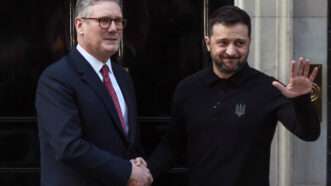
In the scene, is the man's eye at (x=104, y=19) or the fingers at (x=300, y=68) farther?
the man's eye at (x=104, y=19)

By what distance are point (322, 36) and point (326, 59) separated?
8.9 inches

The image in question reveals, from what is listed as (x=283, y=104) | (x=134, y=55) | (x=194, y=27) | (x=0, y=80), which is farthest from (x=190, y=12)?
(x=283, y=104)

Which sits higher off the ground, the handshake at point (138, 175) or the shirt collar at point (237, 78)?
the shirt collar at point (237, 78)

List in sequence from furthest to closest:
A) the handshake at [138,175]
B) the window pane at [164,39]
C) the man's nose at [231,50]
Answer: the window pane at [164,39], the man's nose at [231,50], the handshake at [138,175]

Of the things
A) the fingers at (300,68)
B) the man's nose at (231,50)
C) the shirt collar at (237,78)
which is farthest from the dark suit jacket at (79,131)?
the fingers at (300,68)

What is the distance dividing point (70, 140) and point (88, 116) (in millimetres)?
183

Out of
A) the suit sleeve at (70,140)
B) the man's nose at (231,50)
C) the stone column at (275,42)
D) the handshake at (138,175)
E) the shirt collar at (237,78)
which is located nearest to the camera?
the suit sleeve at (70,140)

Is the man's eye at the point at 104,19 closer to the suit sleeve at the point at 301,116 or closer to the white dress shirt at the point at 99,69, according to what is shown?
the white dress shirt at the point at 99,69

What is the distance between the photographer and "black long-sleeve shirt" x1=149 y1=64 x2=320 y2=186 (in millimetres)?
3654

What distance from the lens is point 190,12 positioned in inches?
281

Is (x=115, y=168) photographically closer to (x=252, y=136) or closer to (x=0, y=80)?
(x=252, y=136)

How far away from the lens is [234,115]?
12.1 ft

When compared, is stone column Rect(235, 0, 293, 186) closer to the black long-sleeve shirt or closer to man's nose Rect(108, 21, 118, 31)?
the black long-sleeve shirt

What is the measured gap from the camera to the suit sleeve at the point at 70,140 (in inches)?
131
